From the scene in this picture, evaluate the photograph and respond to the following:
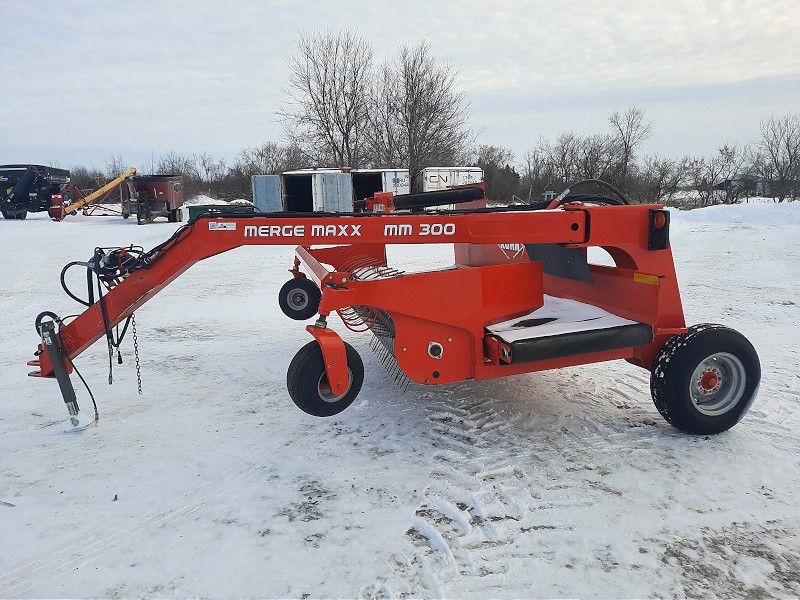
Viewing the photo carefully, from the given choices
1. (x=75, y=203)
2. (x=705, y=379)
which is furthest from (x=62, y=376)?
(x=75, y=203)

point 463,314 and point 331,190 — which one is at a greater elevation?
point 331,190

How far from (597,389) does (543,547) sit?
220 centimetres

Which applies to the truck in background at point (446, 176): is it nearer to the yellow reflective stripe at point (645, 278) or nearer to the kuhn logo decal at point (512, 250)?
the kuhn logo decal at point (512, 250)

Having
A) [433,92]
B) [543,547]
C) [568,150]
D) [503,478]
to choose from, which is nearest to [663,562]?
[543,547]

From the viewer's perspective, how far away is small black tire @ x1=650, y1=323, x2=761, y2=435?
11.7 ft

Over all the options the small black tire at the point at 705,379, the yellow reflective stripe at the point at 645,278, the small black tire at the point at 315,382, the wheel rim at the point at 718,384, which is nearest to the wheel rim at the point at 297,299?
the small black tire at the point at 315,382

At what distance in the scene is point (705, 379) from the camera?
12.0 ft

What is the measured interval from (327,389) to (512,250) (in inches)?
110

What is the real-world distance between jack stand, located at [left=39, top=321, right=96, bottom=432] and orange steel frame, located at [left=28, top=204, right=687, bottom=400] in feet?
0.20

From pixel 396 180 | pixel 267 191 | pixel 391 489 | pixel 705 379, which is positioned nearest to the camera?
pixel 391 489

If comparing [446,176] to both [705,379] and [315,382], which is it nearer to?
[705,379]

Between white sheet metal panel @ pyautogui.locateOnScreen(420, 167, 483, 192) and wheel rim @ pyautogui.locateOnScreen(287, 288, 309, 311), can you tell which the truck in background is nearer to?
white sheet metal panel @ pyautogui.locateOnScreen(420, 167, 483, 192)

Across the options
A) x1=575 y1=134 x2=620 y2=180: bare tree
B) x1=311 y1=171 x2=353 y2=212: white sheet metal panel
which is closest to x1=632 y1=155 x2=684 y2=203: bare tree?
x1=575 y1=134 x2=620 y2=180: bare tree

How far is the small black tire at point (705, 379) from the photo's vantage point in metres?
3.57
